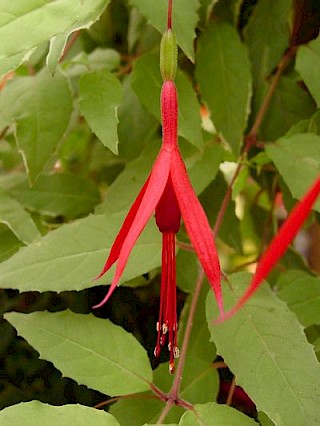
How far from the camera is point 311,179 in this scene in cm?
64

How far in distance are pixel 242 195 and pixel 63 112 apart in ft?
1.71

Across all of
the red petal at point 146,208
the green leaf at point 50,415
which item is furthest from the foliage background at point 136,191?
the red petal at point 146,208

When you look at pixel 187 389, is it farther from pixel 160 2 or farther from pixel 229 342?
pixel 160 2

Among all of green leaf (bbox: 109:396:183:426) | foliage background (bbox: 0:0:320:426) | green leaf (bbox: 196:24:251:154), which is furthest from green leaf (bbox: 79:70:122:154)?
green leaf (bbox: 109:396:183:426)

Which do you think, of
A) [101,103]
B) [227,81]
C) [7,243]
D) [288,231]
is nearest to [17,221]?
[7,243]

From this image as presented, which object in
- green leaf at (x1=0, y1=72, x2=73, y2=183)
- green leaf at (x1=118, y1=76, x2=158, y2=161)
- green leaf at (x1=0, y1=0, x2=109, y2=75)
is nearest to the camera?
green leaf at (x1=0, y1=0, x2=109, y2=75)

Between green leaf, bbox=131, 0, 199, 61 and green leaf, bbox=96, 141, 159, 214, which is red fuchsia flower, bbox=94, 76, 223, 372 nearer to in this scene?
green leaf, bbox=131, 0, 199, 61

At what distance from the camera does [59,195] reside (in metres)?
0.83

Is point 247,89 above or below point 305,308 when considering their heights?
above

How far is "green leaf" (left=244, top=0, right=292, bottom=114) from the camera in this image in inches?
30.2

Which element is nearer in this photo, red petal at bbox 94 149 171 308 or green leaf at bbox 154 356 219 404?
red petal at bbox 94 149 171 308

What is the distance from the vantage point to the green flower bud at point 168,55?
0.50 metres

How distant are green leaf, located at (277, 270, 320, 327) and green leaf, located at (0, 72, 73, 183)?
0.83 feet

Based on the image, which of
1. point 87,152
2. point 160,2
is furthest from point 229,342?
point 87,152
